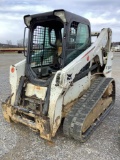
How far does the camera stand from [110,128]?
4266 mm

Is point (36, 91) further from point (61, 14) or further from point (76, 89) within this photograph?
point (61, 14)

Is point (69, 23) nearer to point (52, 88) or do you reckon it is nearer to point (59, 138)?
point (52, 88)

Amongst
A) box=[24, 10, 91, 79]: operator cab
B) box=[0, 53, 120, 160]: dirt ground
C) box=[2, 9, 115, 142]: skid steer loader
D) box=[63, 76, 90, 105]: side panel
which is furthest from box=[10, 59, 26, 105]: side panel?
box=[63, 76, 90, 105]: side panel

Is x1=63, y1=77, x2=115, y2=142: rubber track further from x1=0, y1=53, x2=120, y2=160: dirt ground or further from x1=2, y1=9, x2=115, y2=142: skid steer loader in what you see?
x1=0, y1=53, x2=120, y2=160: dirt ground

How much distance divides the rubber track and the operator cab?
799 millimetres

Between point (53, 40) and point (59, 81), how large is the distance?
1495 mm

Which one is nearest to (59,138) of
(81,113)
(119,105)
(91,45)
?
(81,113)

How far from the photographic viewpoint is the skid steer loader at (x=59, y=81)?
356cm

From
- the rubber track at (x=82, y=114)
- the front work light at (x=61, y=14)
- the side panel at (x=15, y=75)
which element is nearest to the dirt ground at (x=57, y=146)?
the rubber track at (x=82, y=114)

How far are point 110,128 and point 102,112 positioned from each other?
51 centimetres

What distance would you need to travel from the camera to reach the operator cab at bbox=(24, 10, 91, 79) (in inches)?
149

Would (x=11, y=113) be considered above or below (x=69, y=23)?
below

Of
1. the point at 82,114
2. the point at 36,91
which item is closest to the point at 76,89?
the point at 82,114

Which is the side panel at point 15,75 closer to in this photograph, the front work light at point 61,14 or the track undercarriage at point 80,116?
the track undercarriage at point 80,116
